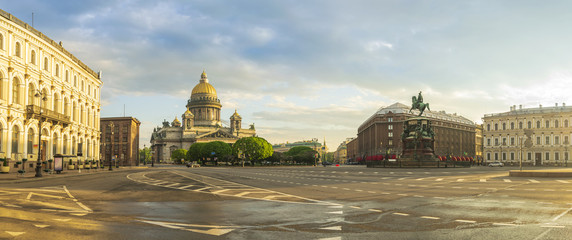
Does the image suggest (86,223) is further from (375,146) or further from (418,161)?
(375,146)

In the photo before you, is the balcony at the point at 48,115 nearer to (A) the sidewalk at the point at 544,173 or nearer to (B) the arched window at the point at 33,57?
(B) the arched window at the point at 33,57

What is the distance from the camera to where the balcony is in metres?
45.0

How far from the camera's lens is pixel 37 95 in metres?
36.9

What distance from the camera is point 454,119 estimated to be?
17412cm

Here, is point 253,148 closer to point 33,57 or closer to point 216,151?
point 216,151

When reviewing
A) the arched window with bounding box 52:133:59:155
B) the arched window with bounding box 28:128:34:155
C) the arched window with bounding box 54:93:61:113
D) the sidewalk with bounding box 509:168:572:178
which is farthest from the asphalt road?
the arched window with bounding box 54:93:61:113

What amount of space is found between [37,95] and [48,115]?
39.9 feet

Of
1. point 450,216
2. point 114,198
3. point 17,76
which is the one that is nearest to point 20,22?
point 17,76

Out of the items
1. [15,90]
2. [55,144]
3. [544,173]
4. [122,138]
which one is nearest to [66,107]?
[55,144]

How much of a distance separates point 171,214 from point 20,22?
41599mm

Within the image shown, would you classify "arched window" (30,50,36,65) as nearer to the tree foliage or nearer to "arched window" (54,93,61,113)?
"arched window" (54,93,61,113)

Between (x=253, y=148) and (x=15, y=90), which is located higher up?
(x=15, y=90)

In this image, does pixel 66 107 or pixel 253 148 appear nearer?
pixel 66 107

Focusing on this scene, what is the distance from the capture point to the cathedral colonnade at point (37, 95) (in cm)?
4108
